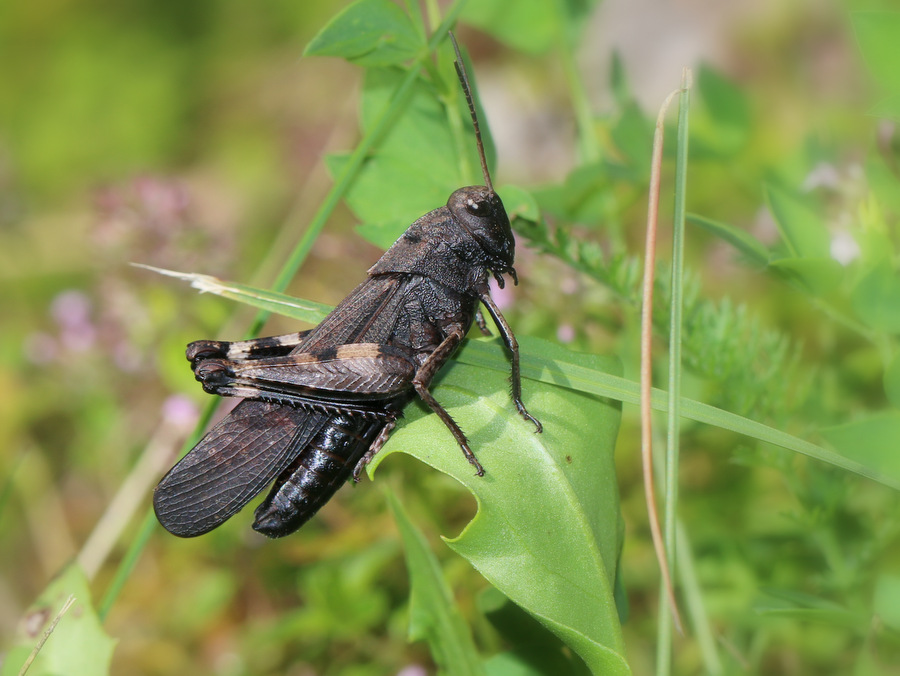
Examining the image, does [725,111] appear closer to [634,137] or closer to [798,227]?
[634,137]

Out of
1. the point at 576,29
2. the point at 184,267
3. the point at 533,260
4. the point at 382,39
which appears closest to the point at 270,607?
the point at 184,267

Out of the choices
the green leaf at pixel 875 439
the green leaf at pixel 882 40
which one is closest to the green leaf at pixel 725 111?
the green leaf at pixel 882 40

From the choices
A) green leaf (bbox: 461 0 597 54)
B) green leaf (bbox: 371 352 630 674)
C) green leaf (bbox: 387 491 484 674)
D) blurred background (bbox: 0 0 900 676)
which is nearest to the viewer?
green leaf (bbox: 371 352 630 674)

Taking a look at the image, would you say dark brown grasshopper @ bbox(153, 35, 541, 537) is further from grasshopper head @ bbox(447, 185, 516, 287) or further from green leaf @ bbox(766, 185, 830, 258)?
green leaf @ bbox(766, 185, 830, 258)

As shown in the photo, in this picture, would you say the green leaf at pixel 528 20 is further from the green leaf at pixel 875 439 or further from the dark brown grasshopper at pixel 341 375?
the green leaf at pixel 875 439

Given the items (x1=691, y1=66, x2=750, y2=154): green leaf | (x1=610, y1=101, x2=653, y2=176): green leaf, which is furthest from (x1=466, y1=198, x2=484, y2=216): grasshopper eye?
(x1=691, y1=66, x2=750, y2=154): green leaf

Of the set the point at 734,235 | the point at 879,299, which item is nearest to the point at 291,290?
the point at 734,235
